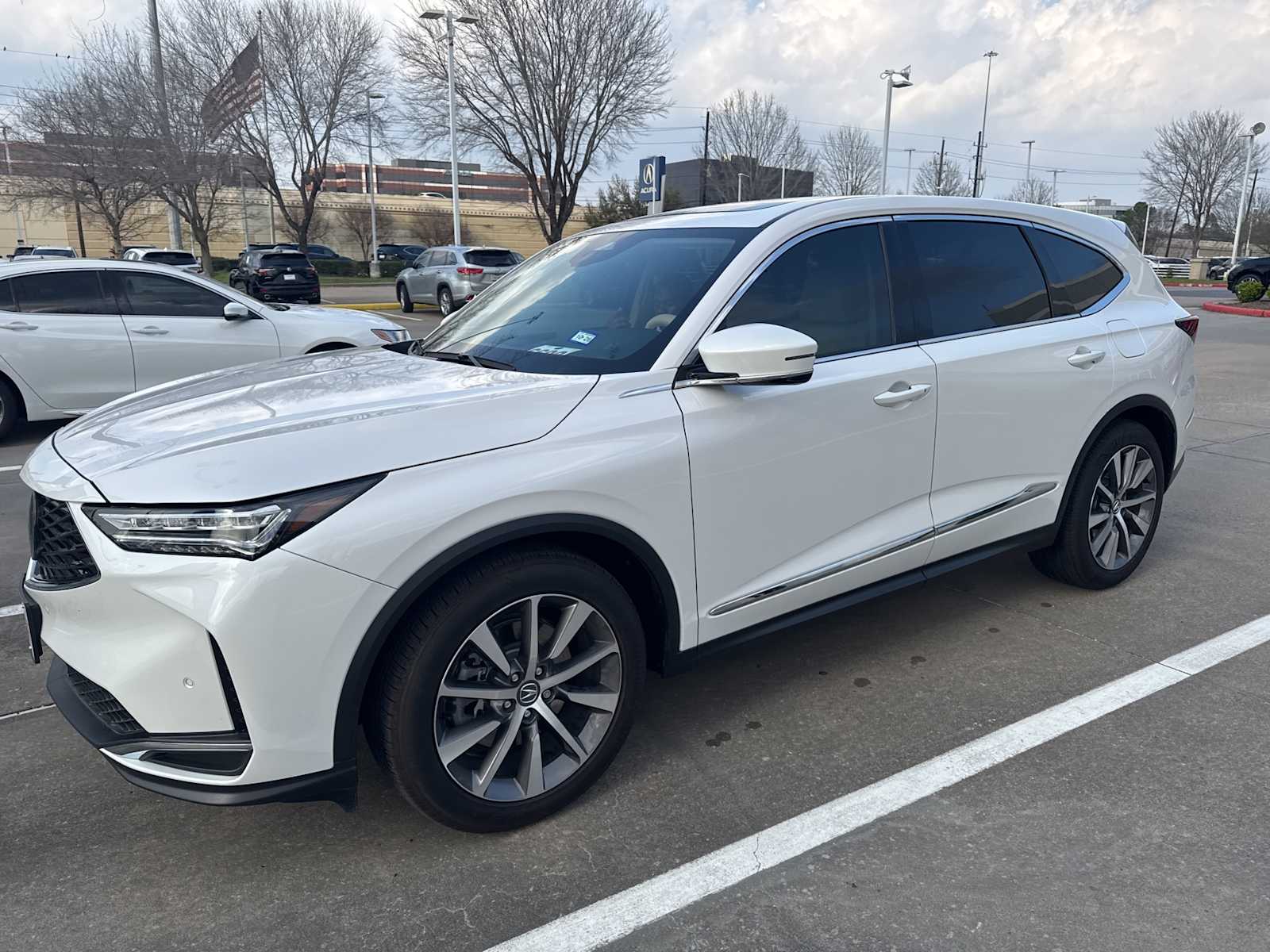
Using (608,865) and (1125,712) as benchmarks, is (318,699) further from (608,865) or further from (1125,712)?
(1125,712)

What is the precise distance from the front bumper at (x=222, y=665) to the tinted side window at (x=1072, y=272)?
10.4ft

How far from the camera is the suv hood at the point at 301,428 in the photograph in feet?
7.32

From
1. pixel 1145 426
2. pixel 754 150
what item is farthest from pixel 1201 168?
pixel 1145 426

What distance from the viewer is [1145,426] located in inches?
173

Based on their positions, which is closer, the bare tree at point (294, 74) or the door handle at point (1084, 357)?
the door handle at point (1084, 357)

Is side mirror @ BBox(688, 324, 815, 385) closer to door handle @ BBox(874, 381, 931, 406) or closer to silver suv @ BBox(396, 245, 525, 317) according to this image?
door handle @ BBox(874, 381, 931, 406)

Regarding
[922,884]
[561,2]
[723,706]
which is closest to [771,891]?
[922,884]

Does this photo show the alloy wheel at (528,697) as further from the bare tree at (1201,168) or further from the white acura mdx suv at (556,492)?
the bare tree at (1201,168)

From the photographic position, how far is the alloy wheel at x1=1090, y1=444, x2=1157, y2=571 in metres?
4.25

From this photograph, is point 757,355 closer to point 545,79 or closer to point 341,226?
point 545,79

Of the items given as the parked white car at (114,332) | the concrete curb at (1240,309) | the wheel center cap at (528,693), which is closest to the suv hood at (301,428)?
the wheel center cap at (528,693)

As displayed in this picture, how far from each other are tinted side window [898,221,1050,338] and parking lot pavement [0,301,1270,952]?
52.6 inches

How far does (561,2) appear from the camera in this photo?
26531 mm

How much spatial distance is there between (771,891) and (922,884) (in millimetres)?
A: 392
